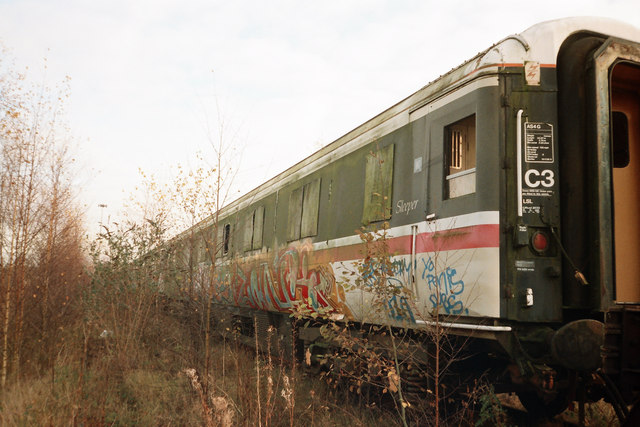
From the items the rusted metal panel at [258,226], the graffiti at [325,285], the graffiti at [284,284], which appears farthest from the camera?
the rusted metal panel at [258,226]

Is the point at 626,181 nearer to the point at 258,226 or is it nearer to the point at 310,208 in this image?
the point at 310,208

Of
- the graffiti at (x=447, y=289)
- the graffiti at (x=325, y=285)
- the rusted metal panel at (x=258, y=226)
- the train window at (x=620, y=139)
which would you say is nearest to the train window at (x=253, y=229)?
the rusted metal panel at (x=258, y=226)

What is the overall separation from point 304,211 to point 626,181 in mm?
4545

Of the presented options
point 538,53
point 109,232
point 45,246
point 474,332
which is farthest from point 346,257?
point 109,232

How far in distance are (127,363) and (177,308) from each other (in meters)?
1.73

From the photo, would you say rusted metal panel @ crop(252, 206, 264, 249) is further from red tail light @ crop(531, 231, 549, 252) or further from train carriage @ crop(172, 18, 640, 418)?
red tail light @ crop(531, 231, 549, 252)

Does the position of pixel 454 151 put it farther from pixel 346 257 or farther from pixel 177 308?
pixel 177 308

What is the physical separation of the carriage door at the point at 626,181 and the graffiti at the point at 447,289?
1642 mm

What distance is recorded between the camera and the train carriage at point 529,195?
14.0ft

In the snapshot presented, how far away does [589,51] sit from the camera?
4.63 m

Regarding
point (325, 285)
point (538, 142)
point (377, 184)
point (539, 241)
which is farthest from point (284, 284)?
point (538, 142)

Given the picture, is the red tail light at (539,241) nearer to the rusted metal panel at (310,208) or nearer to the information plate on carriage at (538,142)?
the information plate on carriage at (538,142)

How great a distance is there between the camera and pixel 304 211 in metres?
8.41

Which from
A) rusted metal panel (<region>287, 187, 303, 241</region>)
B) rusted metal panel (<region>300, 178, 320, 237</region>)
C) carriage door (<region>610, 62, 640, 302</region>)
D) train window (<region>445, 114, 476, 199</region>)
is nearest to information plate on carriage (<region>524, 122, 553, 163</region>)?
train window (<region>445, 114, 476, 199</region>)
